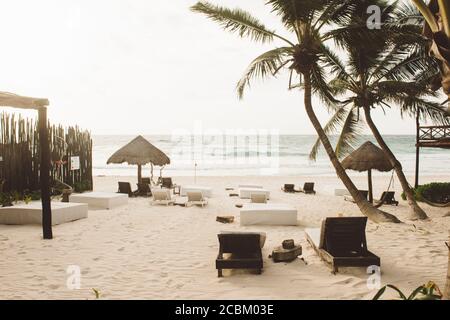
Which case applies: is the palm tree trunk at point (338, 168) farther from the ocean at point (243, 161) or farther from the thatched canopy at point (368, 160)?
the ocean at point (243, 161)

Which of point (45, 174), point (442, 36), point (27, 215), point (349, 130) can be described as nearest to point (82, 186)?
point (27, 215)

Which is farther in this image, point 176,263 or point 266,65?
point 266,65

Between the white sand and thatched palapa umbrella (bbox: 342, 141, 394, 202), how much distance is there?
3.07 meters

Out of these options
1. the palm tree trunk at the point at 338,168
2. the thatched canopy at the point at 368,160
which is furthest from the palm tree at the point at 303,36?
the thatched canopy at the point at 368,160

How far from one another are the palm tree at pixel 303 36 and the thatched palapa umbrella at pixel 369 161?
3404mm

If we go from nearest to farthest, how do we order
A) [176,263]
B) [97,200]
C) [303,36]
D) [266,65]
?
[176,263] < [303,36] < [266,65] < [97,200]

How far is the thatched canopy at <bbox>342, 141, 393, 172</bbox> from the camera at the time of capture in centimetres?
1289

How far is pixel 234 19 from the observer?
9.99m

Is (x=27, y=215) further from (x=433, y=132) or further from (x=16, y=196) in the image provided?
(x=433, y=132)

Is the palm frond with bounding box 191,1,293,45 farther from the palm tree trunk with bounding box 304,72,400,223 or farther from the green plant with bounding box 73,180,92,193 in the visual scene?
the green plant with bounding box 73,180,92,193

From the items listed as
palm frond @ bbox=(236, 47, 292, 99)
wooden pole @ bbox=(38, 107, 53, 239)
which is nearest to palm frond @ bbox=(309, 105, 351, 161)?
palm frond @ bbox=(236, 47, 292, 99)

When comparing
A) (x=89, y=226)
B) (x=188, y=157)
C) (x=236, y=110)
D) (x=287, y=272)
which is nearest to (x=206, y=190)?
(x=89, y=226)

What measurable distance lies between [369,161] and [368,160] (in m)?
0.05

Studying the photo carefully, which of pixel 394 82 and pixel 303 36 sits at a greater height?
pixel 303 36
